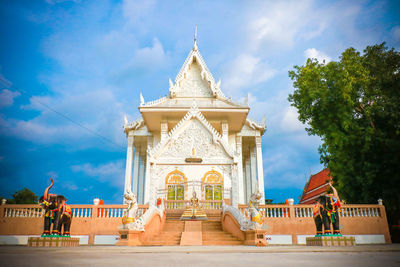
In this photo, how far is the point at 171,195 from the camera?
54.8 ft

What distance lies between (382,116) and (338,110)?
1.87 meters


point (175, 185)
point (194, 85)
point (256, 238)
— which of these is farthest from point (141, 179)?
point (256, 238)

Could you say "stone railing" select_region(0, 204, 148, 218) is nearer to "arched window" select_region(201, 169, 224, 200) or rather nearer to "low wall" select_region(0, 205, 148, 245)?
"low wall" select_region(0, 205, 148, 245)

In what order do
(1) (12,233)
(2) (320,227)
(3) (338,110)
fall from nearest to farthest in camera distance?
(2) (320,227) < (1) (12,233) < (3) (338,110)

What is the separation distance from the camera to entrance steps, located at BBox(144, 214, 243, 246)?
9.45 m

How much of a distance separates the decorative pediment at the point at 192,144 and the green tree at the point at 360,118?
17.1 feet

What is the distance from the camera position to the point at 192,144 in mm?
17281

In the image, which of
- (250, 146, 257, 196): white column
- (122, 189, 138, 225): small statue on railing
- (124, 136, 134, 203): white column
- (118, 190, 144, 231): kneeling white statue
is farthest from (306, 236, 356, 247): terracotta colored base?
(124, 136, 134, 203): white column

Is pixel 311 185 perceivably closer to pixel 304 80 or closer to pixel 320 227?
pixel 304 80

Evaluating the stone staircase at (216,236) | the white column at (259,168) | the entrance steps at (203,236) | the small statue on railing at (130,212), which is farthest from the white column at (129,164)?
the small statue on railing at (130,212)

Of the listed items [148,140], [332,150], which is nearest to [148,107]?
[148,140]

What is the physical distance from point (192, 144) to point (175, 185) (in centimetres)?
266

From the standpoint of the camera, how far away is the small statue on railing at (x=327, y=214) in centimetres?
902

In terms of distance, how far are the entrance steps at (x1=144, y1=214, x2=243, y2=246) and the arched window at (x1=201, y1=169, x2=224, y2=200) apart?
3.89m
